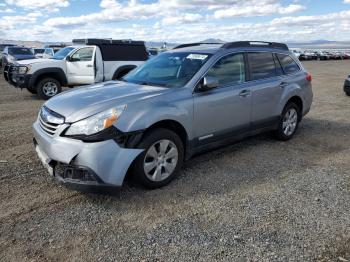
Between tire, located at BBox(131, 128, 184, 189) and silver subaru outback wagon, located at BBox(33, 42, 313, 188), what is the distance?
0.5 inches

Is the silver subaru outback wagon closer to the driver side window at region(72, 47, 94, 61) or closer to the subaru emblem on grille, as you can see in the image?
the subaru emblem on grille

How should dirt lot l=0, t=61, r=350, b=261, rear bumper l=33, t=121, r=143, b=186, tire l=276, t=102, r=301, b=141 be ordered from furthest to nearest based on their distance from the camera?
tire l=276, t=102, r=301, b=141 < rear bumper l=33, t=121, r=143, b=186 < dirt lot l=0, t=61, r=350, b=261

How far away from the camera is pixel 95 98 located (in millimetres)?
4457

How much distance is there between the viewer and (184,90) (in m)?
4.78

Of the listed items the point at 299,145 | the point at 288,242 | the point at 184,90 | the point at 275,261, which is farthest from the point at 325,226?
the point at 299,145

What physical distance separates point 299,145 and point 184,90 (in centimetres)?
285

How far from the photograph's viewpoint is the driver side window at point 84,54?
1266 cm

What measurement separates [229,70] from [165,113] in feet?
5.01

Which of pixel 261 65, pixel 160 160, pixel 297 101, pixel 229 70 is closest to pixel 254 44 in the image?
pixel 261 65

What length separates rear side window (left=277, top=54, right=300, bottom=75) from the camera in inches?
262

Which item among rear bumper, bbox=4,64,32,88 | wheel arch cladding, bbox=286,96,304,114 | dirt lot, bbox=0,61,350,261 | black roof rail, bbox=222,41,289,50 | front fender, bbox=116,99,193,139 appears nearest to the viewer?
dirt lot, bbox=0,61,350,261

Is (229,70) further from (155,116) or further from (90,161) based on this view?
(90,161)

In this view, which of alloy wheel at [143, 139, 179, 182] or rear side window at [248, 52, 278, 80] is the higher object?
rear side window at [248, 52, 278, 80]

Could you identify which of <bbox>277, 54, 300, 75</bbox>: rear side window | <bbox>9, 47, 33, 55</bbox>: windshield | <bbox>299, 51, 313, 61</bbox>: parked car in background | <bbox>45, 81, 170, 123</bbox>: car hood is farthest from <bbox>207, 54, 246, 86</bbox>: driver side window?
<bbox>299, 51, 313, 61</bbox>: parked car in background
